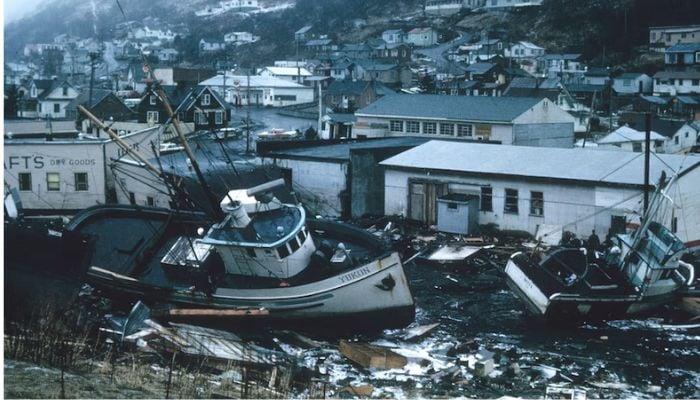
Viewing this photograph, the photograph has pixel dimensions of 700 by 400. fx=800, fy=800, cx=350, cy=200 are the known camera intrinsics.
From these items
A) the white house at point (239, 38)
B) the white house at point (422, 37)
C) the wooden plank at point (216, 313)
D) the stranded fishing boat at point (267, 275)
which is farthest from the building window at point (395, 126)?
the white house at point (422, 37)

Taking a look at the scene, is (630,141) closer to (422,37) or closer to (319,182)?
(319,182)

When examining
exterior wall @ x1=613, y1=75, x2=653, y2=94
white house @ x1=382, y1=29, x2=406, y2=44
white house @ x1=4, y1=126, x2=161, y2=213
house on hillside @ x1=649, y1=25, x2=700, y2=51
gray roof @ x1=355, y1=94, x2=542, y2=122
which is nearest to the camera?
white house @ x1=4, y1=126, x2=161, y2=213

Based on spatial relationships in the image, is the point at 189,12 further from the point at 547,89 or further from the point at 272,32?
the point at 547,89

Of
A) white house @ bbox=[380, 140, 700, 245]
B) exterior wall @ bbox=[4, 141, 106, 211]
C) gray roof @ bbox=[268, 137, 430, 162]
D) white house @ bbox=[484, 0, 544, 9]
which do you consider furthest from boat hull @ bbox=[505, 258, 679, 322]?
white house @ bbox=[484, 0, 544, 9]

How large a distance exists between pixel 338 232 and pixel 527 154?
5.95 meters

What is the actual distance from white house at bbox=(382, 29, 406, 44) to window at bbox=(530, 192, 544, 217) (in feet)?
135

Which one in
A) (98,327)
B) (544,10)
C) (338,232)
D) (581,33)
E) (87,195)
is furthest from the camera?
(544,10)

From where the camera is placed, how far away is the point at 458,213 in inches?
639

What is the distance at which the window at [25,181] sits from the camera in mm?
13547

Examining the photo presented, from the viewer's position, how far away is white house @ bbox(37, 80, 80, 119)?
2188 centimetres

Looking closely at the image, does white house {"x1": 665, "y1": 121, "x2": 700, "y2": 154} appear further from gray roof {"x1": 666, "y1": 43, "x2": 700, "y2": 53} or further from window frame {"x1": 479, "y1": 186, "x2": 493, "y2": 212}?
window frame {"x1": 479, "y1": 186, "x2": 493, "y2": 212}

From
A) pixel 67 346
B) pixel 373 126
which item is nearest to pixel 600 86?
pixel 373 126

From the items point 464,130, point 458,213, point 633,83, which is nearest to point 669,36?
point 633,83

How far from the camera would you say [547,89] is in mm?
34938
